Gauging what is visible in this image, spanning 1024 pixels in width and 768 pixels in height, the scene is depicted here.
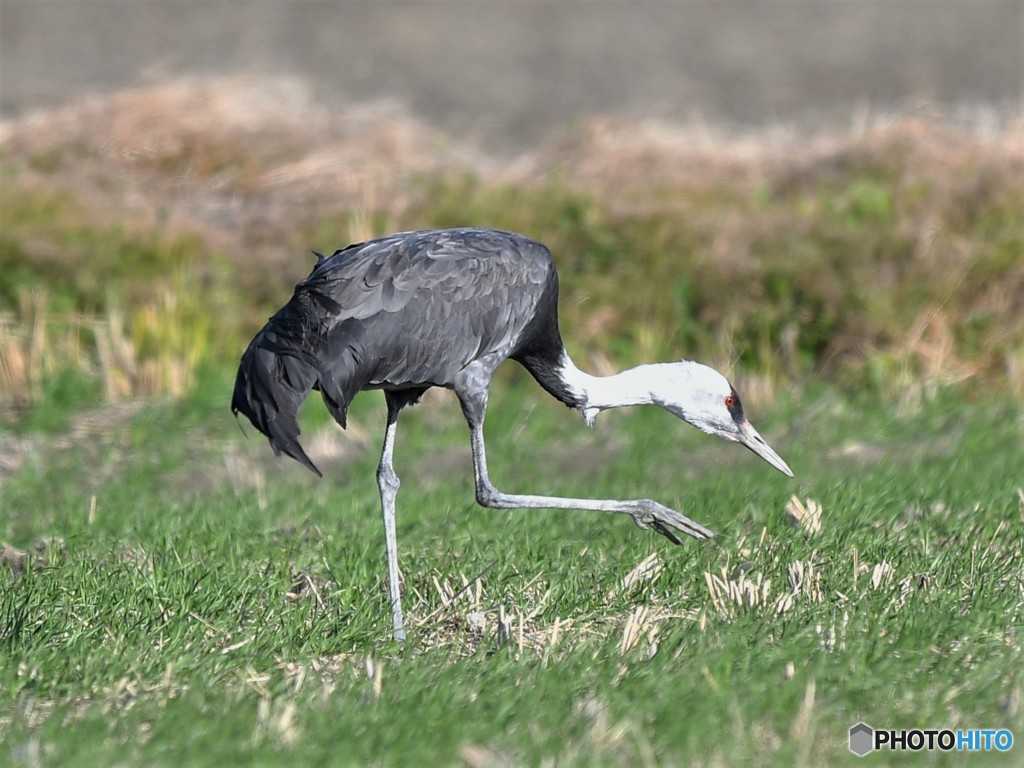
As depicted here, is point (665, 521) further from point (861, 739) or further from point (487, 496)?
point (861, 739)

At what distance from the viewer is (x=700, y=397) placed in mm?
6324

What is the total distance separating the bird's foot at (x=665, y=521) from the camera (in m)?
5.79

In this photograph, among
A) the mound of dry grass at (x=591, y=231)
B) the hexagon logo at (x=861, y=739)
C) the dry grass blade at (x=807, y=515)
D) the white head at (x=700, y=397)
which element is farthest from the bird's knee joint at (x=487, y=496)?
the mound of dry grass at (x=591, y=231)

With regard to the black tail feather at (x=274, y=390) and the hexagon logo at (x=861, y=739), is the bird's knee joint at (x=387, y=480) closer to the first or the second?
the black tail feather at (x=274, y=390)

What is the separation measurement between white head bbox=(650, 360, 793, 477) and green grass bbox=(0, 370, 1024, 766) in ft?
1.31

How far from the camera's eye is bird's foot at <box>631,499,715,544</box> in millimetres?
5793

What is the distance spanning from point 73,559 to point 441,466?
3.55 metres

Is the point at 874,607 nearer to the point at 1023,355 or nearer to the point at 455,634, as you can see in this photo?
the point at 455,634

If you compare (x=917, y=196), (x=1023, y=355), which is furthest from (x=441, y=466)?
(x=917, y=196)

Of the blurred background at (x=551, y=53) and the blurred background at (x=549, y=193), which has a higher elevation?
the blurred background at (x=549, y=193)

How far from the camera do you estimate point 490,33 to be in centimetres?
2142

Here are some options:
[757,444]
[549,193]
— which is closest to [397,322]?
[757,444]

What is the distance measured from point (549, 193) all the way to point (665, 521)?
705 centimetres

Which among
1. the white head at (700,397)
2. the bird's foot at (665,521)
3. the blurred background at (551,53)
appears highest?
the white head at (700,397)
